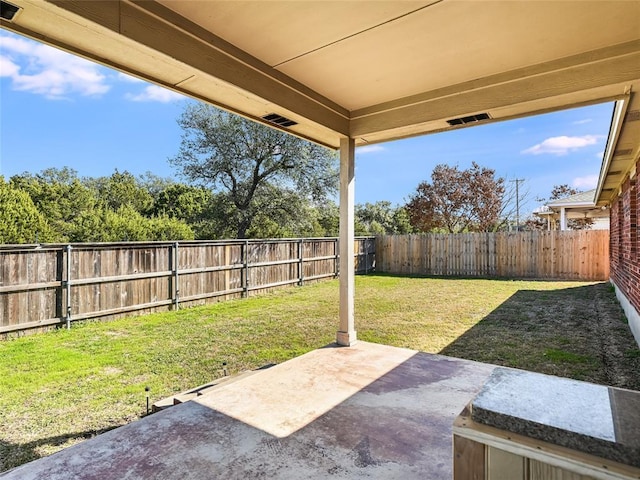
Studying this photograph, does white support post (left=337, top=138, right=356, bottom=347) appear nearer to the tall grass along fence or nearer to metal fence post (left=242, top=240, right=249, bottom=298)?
the tall grass along fence

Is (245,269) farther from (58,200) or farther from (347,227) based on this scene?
(58,200)

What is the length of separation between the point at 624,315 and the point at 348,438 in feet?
20.0

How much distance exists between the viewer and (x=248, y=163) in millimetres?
13352

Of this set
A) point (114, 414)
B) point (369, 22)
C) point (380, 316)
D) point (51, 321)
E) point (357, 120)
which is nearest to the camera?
point (369, 22)

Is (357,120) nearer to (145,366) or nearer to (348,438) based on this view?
(348,438)

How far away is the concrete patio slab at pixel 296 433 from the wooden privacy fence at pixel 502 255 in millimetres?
9886

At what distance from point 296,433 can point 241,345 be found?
2707mm

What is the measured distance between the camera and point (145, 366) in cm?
399

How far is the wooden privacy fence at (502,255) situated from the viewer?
10773 mm

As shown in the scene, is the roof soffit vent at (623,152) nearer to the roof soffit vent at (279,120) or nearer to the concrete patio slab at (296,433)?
the concrete patio slab at (296,433)

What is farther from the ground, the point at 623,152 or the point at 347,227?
the point at 623,152

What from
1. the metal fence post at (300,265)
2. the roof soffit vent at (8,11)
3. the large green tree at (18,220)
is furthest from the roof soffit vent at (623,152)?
the large green tree at (18,220)

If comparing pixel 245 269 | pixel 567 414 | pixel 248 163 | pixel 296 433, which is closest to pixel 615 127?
pixel 567 414

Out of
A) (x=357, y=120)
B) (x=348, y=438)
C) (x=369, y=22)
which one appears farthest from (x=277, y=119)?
(x=348, y=438)
